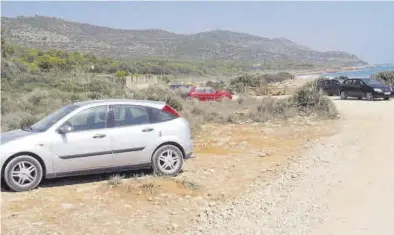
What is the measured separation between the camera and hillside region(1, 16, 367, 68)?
78.2 m

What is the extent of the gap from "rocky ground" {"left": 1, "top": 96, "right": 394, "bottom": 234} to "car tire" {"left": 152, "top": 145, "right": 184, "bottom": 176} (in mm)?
263

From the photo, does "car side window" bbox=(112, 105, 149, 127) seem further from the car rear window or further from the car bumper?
the car bumper

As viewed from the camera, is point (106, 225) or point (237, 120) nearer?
point (106, 225)

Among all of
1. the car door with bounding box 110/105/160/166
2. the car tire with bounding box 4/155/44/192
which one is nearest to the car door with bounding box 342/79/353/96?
the car door with bounding box 110/105/160/166

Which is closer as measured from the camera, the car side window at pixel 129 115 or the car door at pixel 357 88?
the car side window at pixel 129 115

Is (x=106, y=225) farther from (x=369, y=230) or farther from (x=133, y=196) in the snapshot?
(x=369, y=230)

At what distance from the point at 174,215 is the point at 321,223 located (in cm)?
208

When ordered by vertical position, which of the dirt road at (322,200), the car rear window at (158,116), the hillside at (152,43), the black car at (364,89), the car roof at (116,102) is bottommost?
the dirt road at (322,200)

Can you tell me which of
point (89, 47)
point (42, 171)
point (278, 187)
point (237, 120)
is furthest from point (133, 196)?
point (89, 47)

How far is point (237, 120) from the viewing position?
1891 cm

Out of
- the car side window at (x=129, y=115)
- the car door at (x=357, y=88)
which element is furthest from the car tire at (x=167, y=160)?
the car door at (x=357, y=88)

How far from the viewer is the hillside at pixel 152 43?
257 feet

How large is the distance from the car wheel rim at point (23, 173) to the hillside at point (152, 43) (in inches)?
2383

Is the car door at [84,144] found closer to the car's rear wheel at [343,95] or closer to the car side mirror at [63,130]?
the car side mirror at [63,130]
